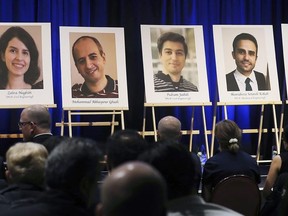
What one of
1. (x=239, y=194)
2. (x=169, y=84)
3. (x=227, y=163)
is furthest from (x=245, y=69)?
(x=239, y=194)

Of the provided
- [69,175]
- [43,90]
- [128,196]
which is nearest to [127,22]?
[43,90]

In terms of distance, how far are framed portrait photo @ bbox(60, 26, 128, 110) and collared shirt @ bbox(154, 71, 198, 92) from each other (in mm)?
462

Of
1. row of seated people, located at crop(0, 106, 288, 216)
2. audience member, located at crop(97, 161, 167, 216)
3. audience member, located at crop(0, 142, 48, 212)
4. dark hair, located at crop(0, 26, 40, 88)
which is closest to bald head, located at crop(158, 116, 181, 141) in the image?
row of seated people, located at crop(0, 106, 288, 216)

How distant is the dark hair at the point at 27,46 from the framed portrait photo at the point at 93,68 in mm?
356

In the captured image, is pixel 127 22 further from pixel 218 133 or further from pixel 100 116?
pixel 218 133

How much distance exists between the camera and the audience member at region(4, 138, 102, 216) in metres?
2.09

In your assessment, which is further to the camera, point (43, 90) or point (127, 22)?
point (127, 22)

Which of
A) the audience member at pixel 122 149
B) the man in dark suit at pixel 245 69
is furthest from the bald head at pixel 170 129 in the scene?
A: the man in dark suit at pixel 245 69

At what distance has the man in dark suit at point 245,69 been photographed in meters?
7.43

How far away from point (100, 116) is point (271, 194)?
14.1ft

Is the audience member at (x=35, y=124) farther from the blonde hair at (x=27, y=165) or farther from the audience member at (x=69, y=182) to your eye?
the audience member at (x=69, y=182)

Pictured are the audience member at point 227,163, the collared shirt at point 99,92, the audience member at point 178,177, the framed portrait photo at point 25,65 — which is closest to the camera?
the audience member at point 178,177

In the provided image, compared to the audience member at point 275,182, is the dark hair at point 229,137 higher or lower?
higher

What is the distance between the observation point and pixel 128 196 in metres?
1.27
